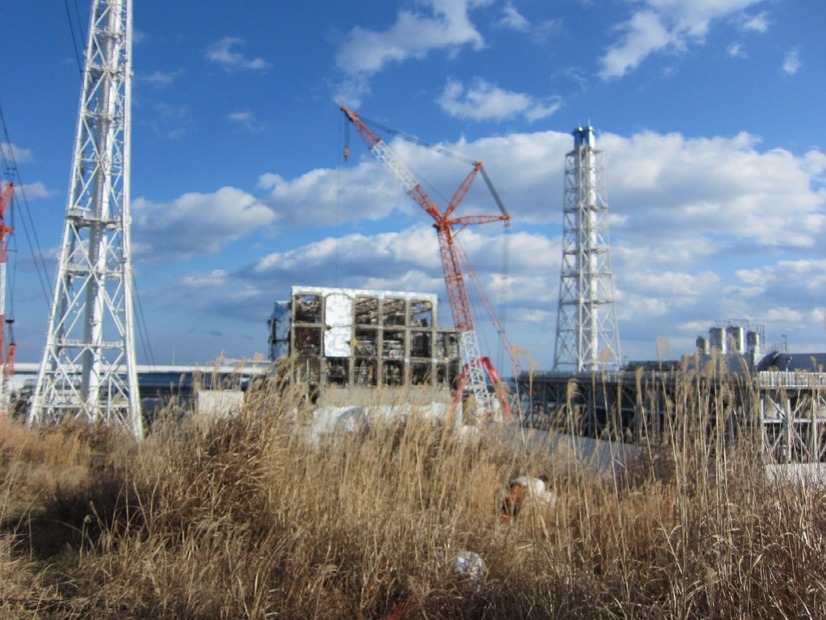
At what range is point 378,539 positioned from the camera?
444cm

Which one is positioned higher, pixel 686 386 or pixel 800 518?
pixel 686 386

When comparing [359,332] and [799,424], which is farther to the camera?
[359,332]

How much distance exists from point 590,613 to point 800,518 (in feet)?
3.39

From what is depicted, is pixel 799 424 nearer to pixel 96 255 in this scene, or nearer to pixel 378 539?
pixel 378 539

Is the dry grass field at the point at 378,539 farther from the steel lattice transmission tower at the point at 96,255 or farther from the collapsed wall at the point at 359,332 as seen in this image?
the collapsed wall at the point at 359,332

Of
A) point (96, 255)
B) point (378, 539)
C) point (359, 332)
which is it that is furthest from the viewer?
point (359, 332)

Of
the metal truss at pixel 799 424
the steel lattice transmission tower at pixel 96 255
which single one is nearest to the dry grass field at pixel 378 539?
the metal truss at pixel 799 424

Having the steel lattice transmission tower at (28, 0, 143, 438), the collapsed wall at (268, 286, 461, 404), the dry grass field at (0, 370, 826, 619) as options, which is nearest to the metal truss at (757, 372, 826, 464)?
the dry grass field at (0, 370, 826, 619)

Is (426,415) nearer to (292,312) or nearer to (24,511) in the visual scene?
(24,511)

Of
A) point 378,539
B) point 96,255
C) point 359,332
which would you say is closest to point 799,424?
point 378,539

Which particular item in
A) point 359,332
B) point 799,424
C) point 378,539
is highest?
point 359,332

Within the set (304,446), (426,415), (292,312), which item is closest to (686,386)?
(304,446)

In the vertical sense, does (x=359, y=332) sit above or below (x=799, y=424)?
above

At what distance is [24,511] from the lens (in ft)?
20.0
